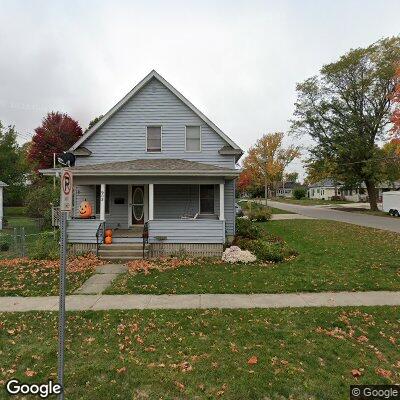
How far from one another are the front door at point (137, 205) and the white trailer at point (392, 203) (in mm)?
26732

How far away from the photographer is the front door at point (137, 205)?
1584 cm

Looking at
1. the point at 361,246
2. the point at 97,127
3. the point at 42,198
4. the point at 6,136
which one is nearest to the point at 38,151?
the point at 6,136

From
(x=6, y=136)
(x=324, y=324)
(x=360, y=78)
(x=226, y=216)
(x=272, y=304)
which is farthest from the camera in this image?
(x=6, y=136)

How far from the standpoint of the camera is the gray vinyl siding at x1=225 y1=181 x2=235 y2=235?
50.6 ft

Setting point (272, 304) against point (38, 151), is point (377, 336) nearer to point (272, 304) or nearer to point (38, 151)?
point (272, 304)

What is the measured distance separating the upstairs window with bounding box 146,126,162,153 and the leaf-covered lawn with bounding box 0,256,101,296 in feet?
20.8

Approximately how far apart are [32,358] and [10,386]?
72cm

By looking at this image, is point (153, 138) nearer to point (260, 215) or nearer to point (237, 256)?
point (237, 256)

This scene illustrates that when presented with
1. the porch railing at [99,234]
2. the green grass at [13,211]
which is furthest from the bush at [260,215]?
the green grass at [13,211]

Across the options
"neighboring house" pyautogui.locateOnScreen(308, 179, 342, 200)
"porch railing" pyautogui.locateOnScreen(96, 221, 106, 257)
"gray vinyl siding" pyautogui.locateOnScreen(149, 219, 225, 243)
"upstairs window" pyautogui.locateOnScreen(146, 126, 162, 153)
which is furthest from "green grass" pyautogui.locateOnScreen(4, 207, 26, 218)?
"neighboring house" pyautogui.locateOnScreen(308, 179, 342, 200)

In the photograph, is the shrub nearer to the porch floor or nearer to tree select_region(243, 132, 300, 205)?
the porch floor

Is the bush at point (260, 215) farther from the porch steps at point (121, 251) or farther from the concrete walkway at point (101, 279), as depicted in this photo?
the concrete walkway at point (101, 279)

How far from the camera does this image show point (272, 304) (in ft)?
23.9

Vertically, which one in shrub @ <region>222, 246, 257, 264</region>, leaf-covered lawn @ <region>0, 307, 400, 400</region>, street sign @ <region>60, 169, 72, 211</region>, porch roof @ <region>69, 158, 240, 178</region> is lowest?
leaf-covered lawn @ <region>0, 307, 400, 400</region>
